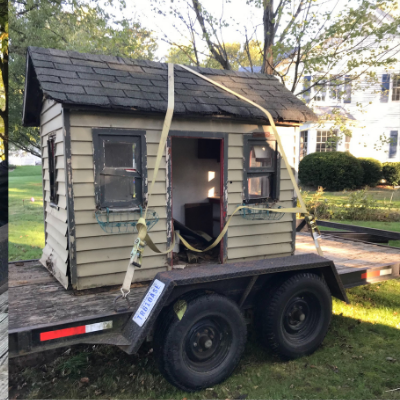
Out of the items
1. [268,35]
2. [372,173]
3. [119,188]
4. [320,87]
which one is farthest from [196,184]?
[372,173]

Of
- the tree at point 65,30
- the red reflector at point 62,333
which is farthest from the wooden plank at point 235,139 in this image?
the tree at point 65,30

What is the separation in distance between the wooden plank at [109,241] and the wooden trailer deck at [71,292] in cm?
48

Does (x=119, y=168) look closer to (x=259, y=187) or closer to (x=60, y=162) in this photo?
(x=60, y=162)

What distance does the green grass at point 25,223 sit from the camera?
8153 millimetres

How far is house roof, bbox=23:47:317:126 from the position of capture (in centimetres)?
366

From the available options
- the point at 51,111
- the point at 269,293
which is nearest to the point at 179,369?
the point at 269,293

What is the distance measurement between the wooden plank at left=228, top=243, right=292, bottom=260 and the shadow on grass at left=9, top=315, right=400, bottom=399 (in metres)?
1.11

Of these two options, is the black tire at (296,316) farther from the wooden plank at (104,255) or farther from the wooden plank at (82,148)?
the wooden plank at (82,148)

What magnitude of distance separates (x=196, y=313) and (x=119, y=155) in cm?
187

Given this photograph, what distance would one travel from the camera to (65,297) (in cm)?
364

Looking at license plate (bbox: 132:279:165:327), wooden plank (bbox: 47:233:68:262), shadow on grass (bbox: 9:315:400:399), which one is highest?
wooden plank (bbox: 47:233:68:262)

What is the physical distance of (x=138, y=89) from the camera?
4.03m

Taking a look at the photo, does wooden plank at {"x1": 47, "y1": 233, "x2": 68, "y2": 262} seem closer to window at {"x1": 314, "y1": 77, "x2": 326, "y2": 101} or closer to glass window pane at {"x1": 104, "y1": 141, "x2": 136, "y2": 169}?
glass window pane at {"x1": 104, "y1": 141, "x2": 136, "y2": 169}

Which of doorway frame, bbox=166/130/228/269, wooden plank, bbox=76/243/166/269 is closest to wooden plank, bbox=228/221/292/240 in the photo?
doorway frame, bbox=166/130/228/269
